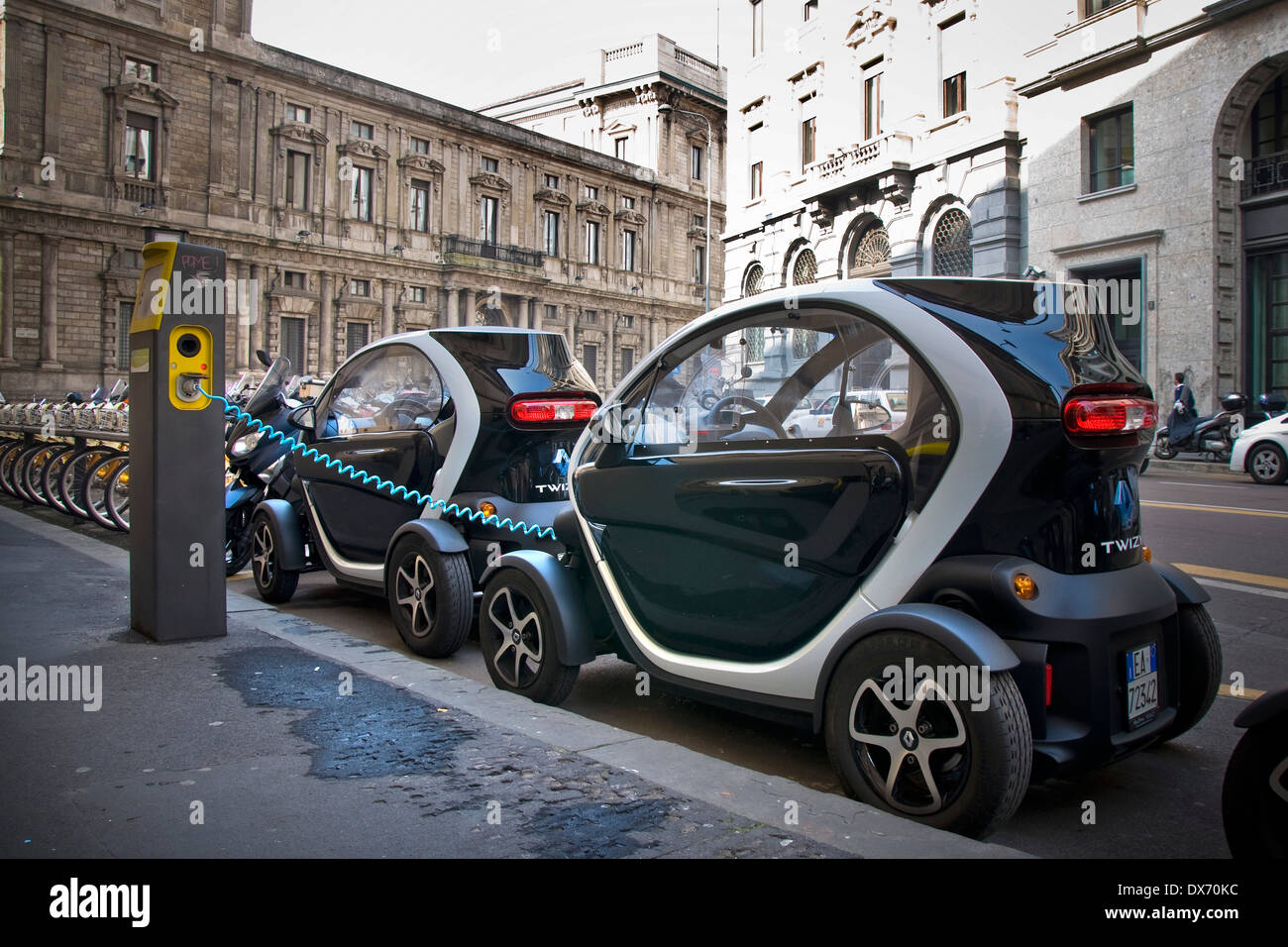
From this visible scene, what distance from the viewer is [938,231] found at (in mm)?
25938

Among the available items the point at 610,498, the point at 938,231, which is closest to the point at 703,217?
the point at 938,231

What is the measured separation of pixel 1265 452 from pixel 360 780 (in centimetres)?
1527

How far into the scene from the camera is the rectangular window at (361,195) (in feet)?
140

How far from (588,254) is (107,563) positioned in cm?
4884

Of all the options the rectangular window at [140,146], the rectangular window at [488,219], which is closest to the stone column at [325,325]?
the rectangular window at [140,146]

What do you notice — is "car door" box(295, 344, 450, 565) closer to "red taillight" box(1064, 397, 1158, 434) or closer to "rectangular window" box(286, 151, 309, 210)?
"red taillight" box(1064, 397, 1158, 434)

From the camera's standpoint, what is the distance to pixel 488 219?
48812mm

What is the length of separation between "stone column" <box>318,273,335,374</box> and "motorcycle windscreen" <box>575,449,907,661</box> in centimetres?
3990

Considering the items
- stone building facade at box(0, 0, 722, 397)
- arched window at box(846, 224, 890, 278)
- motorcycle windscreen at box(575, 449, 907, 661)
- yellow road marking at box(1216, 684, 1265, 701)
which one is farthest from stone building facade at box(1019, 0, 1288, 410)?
stone building facade at box(0, 0, 722, 397)

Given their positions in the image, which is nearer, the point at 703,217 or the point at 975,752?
the point at 975,752

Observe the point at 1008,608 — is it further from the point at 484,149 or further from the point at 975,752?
the point at 484,149

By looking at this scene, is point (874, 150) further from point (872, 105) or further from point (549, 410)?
point (549, 410)

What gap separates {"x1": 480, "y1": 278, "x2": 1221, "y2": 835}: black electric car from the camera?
2.79 metres

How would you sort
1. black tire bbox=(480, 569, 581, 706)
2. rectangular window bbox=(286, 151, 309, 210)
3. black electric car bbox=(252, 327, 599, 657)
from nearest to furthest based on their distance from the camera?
black tire bbox=(480, 569, 581, 706), black electric car bbox=(252, 327, 599, 657), rectangular window bbox=(286, 151, 309, 210)
